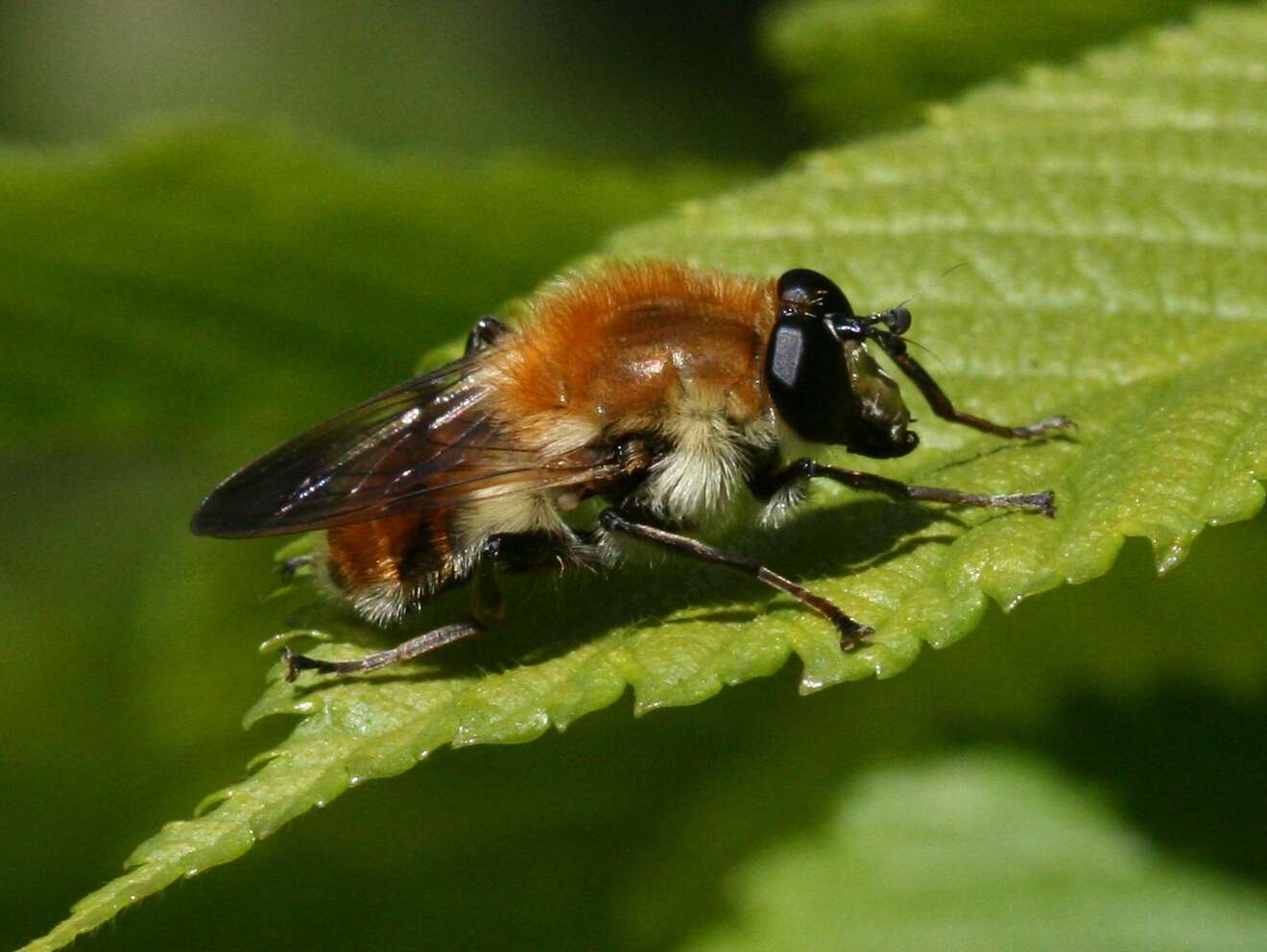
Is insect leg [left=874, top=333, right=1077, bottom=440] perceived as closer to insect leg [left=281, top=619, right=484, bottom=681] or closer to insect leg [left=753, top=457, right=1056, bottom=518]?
insect leg [left=753, top=457, right=1056, bottom=518]

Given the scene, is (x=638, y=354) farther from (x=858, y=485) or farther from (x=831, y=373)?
(x=858, y=485)

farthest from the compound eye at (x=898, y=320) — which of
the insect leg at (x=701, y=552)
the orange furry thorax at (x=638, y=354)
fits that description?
the insect leg at (x=701, y=552)

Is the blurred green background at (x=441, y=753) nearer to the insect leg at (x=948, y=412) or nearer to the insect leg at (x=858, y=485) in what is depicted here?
the insect leg at (x=948, y=412)

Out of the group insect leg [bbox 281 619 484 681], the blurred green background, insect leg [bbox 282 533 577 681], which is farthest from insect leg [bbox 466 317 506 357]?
the blurred green background

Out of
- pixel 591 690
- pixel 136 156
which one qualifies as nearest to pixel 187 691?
pixel 136 156

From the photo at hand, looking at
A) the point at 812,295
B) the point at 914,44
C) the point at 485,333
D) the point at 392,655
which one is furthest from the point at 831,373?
the point at 914,44

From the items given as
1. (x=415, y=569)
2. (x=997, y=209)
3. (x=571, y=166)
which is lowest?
(x=415, y=569)

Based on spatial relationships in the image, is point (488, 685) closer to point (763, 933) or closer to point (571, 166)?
point (763, 933)
